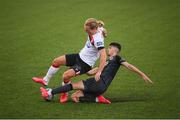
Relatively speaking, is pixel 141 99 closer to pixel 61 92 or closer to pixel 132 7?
pixel 61 92

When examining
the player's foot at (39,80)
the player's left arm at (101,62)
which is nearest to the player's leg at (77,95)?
the player's left arm at (101,62)

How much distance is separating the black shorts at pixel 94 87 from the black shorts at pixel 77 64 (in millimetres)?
242

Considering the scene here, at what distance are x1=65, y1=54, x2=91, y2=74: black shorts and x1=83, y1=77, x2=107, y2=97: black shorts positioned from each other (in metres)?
0.24

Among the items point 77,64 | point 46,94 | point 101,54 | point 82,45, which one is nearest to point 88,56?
point 77,64

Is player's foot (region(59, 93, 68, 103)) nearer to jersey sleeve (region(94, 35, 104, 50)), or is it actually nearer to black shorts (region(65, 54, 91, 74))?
black shorts (region(65, 54, 91, 74))

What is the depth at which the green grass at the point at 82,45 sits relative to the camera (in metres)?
7.85

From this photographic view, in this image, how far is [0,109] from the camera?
7.74 meters

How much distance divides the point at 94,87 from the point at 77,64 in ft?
1.76

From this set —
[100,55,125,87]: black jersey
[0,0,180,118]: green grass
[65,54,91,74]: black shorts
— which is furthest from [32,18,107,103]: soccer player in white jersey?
[0,0,180,118]: green grass

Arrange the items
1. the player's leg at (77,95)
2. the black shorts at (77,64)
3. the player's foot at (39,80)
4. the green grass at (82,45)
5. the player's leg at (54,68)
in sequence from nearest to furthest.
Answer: the green grass at (82,45)
the player's leg at (77,95)
the black shorts at (77,64)
the player's leg at (54,68)
the player's foot at (39,80)

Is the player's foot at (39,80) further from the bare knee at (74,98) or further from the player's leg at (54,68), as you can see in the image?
the bare knee at (74,98)

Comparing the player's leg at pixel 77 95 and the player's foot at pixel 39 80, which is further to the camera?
the player's foot at pixel 39 80

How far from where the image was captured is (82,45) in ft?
41.8

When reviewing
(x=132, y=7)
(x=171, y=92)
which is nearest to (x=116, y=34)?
(x=132, y=7)
